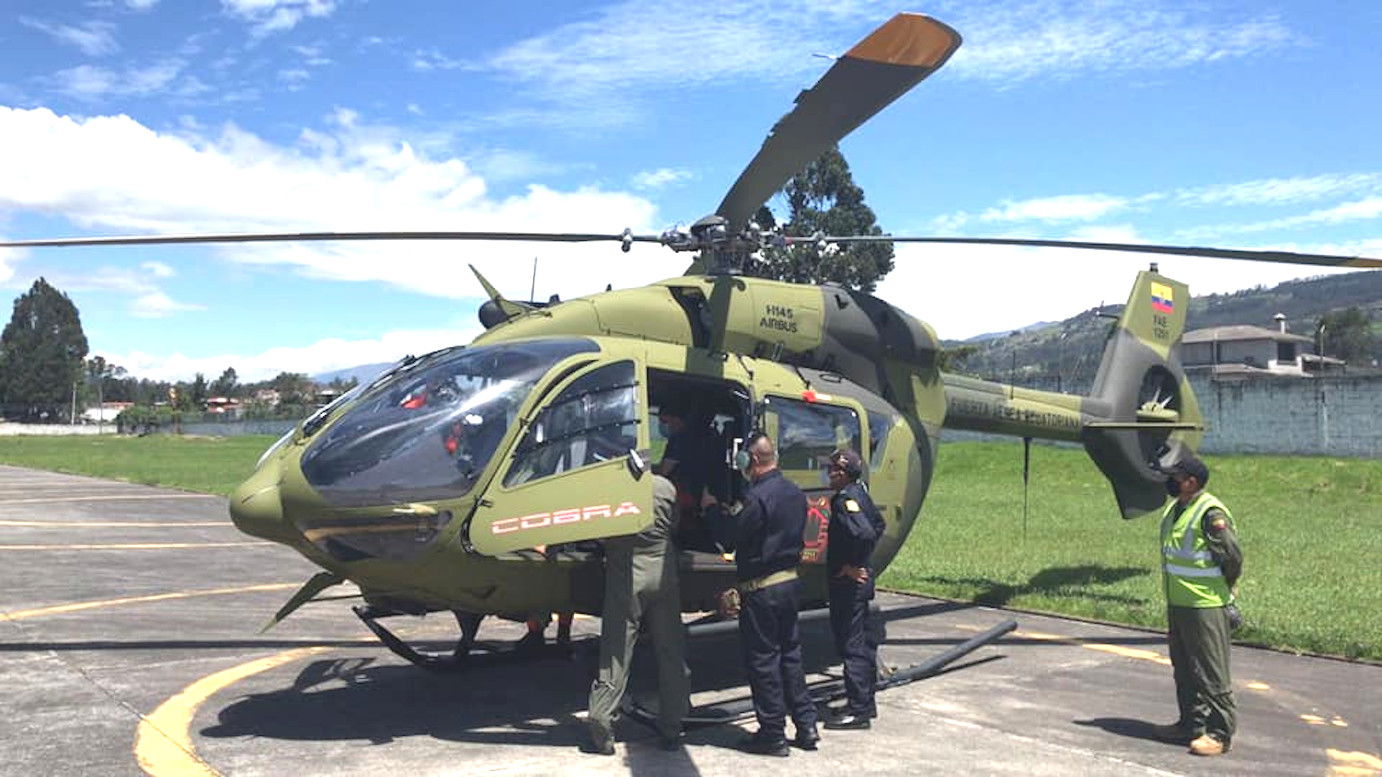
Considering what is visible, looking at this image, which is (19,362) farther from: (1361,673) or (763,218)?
(1361,673)

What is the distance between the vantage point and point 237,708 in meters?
7.00

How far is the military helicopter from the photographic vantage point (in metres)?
6.16

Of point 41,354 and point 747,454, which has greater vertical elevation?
Result: point 41,354

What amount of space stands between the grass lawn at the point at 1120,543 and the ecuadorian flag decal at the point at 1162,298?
3551mm

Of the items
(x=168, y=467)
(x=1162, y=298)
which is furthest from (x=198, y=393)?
(x=1162, y=298)

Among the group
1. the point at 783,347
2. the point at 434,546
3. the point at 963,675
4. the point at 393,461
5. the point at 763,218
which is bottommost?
the point at 963,675

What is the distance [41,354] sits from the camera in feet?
486

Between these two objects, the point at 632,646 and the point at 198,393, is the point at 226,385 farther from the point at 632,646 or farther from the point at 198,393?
the point at 632,646

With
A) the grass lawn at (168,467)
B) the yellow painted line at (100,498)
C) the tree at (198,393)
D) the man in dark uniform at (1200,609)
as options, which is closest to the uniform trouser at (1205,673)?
the man in dark uniform at (1200,609)

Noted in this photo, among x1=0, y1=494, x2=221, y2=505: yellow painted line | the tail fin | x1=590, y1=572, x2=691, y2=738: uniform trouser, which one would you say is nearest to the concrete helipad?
x1=590, y1=572, x2=691, y2=738: uniform trouser

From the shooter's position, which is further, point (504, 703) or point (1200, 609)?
point (504, 703)

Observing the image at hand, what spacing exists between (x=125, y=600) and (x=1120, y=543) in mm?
14545

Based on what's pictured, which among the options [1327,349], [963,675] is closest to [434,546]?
[963,675]

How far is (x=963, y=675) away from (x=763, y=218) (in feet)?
113
